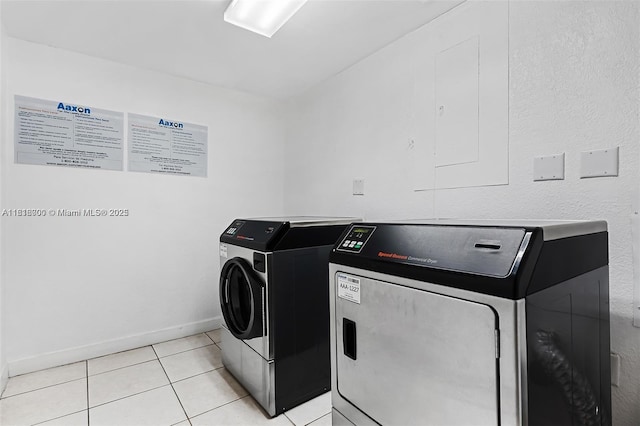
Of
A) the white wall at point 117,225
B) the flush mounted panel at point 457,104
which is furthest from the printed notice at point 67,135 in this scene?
the flush mounted panel at point 457,104

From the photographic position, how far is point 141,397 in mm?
1941

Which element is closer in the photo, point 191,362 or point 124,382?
point 124,382

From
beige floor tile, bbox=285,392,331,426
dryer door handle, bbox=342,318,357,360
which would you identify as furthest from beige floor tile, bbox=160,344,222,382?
dryer door handle, bbox=342,318,357,360

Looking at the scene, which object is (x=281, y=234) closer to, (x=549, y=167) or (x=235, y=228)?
(x=235, y=228)

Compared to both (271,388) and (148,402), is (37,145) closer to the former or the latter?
(148,402)

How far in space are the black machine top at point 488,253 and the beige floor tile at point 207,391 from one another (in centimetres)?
135

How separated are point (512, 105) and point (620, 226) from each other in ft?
2.37

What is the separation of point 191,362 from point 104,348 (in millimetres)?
755

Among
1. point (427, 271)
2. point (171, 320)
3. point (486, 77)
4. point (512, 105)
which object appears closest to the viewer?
point (427, 271)

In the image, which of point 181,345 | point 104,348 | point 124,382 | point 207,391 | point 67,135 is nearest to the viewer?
point 207,391

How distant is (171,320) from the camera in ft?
9.25

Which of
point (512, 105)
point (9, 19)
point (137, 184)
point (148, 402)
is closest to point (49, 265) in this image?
point (137, 184)

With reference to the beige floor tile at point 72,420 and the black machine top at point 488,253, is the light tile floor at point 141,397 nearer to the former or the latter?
the beige floor tile at point 72,420

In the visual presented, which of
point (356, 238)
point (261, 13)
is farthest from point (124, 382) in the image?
point (261, 13)
